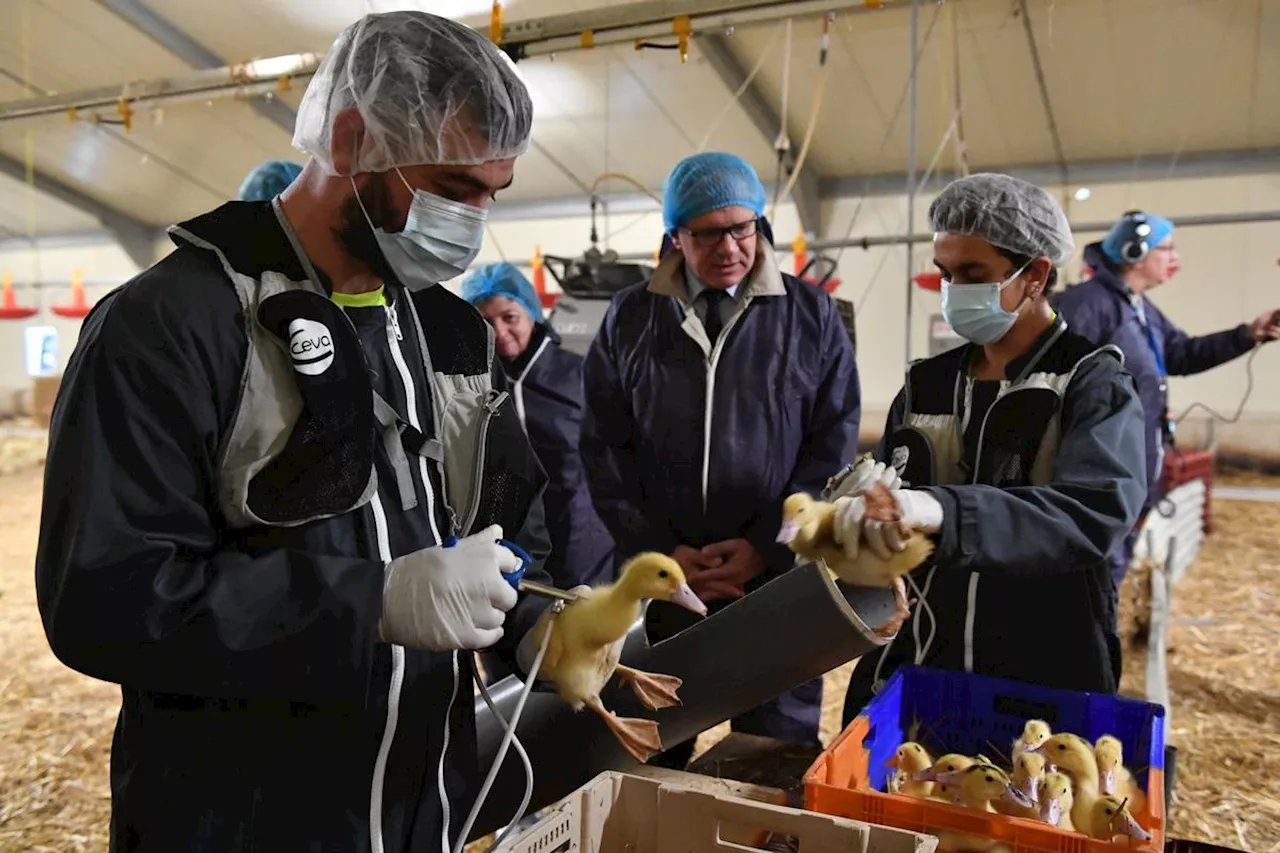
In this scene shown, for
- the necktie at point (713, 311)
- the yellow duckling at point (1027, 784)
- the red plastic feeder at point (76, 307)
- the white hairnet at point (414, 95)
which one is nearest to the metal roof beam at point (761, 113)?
the necktie at point (713, 311)

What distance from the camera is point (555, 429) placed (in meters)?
2.71

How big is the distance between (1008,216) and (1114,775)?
35.4 inches

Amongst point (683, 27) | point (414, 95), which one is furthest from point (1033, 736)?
point (683, 27)

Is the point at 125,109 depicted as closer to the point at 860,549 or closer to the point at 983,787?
the point at 860,549

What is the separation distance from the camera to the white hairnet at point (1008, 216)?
5.20 ft

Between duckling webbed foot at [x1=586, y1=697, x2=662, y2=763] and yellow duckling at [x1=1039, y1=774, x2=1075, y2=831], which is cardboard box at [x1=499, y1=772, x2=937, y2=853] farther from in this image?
yellow duckling at [x1=1039, y1=774, x2=1075, y2=831]

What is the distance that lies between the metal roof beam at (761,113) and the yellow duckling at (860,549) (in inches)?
182

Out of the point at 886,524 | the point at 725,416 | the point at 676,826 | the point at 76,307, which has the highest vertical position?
the point at 76,307

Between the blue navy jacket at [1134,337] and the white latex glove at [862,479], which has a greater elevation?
the blue navy jacket at [1134,337]

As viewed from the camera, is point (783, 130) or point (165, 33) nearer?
point (783, 130)

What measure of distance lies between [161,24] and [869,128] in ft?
15.4

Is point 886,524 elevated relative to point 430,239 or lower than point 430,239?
lower

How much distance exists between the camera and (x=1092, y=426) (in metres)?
1.36

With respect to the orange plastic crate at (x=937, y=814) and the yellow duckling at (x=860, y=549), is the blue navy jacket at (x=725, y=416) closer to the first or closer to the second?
the yellow duckling at (x=860, y=549)
